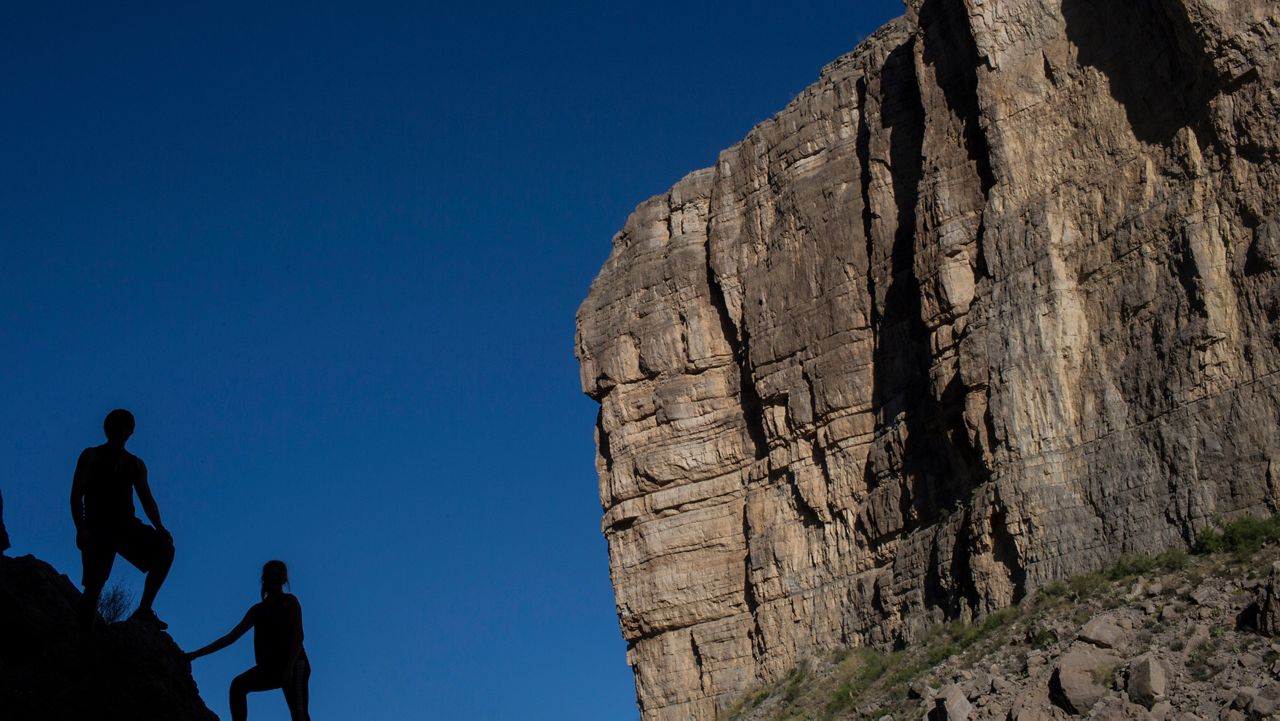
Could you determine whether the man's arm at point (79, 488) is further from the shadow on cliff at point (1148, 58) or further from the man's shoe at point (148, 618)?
the shadow on cliff at point (1148, 58)

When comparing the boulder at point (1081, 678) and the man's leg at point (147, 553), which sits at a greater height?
the man's leg at point (147, 553)

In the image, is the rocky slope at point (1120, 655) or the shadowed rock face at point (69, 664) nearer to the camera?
the shadowed rock face at point (69, 664)

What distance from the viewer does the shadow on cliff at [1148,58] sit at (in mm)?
39031

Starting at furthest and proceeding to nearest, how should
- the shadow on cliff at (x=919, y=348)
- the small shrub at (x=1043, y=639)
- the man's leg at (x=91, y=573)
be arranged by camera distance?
the shadow on cliff at (x=919, y=348)
the small shrub at (x=1043, y=639)
the man's leg at (x=91, y=573)

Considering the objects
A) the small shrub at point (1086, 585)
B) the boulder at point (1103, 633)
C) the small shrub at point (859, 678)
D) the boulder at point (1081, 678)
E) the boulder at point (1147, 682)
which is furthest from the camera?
the small shrub at point (859, 678)

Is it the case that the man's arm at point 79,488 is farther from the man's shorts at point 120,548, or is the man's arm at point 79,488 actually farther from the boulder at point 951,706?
the boulder at point 951,706

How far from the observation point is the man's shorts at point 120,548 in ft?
29.9

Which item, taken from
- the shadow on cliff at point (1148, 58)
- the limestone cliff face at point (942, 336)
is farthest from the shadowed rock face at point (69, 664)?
the shadow on cliff at point (1148, 58)

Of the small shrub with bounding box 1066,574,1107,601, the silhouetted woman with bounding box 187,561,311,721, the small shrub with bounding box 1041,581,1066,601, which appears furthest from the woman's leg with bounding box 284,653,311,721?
the small shrub with bounding box 1041,581,1066,601

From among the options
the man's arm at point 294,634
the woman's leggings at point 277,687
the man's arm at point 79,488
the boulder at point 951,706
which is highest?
the man's arm at point 79,488

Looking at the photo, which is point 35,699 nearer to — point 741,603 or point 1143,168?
point 1143,168

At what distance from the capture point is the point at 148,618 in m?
9.50

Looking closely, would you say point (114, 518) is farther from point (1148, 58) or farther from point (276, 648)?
point (1148, 58)

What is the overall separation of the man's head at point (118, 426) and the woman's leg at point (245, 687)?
57.8 inches
